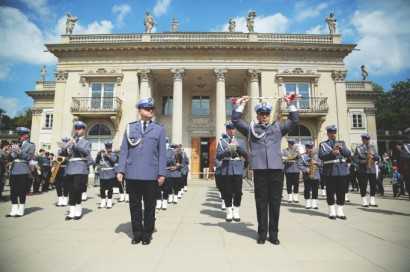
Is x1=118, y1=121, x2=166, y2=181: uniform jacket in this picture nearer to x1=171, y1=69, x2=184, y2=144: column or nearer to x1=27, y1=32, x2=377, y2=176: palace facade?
x1=171, y1=69, x2=184, y2=144: column

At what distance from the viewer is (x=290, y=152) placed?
9.69 m

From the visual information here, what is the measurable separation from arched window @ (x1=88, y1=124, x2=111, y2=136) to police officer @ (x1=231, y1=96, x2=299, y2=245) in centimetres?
2086

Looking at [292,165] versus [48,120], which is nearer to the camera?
[292,165]

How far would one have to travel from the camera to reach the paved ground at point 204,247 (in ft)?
9.62

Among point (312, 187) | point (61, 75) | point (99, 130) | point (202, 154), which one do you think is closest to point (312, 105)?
point (202, 154)

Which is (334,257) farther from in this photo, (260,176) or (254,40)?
(254,40)

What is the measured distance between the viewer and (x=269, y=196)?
13.8ft

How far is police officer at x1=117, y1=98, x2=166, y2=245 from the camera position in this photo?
415 centimetres

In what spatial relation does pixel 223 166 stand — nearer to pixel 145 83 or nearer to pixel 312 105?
pixel 145 83

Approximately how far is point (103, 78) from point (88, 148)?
1822cm

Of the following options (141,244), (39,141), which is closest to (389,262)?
(141,244)

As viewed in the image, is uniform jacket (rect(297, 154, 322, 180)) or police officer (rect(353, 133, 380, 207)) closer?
uniform jacket (rect(297, 154, 322, 180))

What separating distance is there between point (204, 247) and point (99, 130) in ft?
71.6

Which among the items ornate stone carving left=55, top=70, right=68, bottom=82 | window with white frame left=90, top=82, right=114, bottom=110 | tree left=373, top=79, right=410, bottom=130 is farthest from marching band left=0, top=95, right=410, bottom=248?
tree left=373, top=79, right=410, bottom=130
